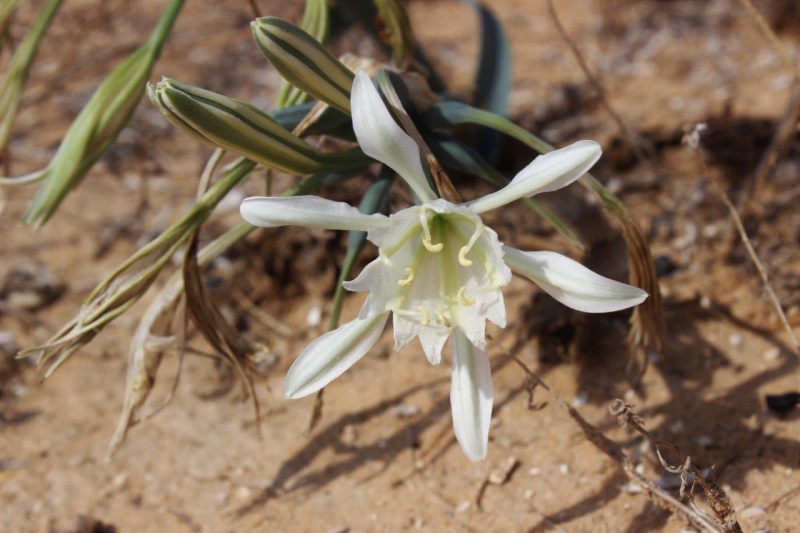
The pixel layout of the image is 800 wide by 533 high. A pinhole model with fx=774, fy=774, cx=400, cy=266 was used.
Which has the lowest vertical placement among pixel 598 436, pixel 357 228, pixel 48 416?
pixel 48 416

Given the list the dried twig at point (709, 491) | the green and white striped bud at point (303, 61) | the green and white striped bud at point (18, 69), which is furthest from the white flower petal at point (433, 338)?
the green and white striped bud at point (18, 69)

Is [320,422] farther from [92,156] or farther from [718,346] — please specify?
[718,346]

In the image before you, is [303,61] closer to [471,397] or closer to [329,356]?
[329,356]

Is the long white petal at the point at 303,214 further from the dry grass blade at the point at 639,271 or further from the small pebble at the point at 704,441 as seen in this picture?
the small pebble at the point at 704,441

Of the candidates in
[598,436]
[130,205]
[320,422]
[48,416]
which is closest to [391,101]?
[598,436]

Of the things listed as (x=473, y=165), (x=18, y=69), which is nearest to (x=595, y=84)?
(x=473, y=165)

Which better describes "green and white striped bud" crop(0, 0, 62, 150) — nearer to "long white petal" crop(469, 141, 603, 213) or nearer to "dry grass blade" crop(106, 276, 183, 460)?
"dry grass blade" crop(106, 276, 183, 460)

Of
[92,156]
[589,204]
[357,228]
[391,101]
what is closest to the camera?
[357,228]
